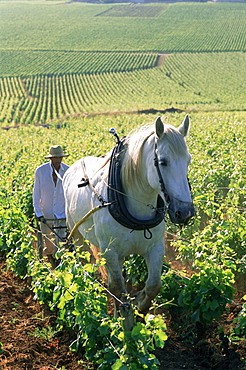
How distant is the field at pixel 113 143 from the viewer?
165 inches

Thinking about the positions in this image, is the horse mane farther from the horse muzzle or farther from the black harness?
the horse muzzle

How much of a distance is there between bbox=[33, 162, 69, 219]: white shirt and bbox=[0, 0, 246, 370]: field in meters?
0.38

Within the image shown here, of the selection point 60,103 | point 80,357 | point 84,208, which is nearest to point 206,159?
point 84,208

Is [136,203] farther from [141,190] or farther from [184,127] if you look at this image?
[184,127]

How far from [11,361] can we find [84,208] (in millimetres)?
1736

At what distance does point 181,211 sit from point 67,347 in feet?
6.44

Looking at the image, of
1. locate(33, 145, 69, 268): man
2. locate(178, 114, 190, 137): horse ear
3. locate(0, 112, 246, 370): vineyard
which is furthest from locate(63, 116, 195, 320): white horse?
locate(33, 145, 69, 268): man

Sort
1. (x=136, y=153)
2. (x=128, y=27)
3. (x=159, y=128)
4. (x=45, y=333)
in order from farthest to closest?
(x=128, y=27) → (x=45, y=333) → (x=136, y=153) → (x=159, y=128)

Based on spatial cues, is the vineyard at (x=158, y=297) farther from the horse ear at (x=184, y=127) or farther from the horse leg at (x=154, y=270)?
the horse ear at (x=184, y=127)

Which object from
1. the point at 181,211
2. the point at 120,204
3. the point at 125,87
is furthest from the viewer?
the point at 125,87

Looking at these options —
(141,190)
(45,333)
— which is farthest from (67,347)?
(141,190)

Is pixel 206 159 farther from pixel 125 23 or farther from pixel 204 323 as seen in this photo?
pixel 125 23

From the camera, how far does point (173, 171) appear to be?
371 cm

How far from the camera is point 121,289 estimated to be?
4578 mm
